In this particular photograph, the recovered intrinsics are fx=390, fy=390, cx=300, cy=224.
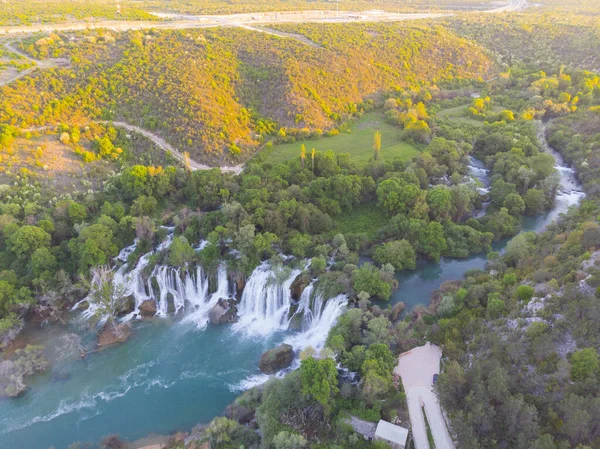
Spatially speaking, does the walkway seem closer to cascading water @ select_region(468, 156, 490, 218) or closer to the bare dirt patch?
the bare dirt patch

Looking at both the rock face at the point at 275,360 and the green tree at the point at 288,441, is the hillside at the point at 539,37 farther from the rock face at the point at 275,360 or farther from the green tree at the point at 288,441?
the green tree at the point at 288,441

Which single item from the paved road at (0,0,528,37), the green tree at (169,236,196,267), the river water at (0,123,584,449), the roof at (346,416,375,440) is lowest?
the river water at (0,123,584,449)

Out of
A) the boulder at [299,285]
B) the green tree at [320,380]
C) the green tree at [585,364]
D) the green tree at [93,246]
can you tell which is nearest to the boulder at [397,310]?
the boulder at [299,285]

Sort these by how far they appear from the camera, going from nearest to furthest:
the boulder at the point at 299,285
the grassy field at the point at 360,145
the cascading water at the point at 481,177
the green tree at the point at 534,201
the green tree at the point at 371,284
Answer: the green tree at the point at 371,284 → the boulder at the point at 299,285 → the green tree at the point at 534,201 → the cascading water at the point at 481,177 → the grassy field at the point at 360,145

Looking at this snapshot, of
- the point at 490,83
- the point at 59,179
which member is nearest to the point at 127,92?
the point at 59,179

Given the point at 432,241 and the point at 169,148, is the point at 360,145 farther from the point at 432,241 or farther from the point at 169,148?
the point at 169,148

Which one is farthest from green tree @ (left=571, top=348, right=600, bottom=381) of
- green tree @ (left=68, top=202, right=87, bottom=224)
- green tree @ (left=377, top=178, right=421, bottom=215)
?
green tree @ (left=68, top=202, right=87, bottom=224)

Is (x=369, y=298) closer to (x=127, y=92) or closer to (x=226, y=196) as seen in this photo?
(x=226, y=196)
